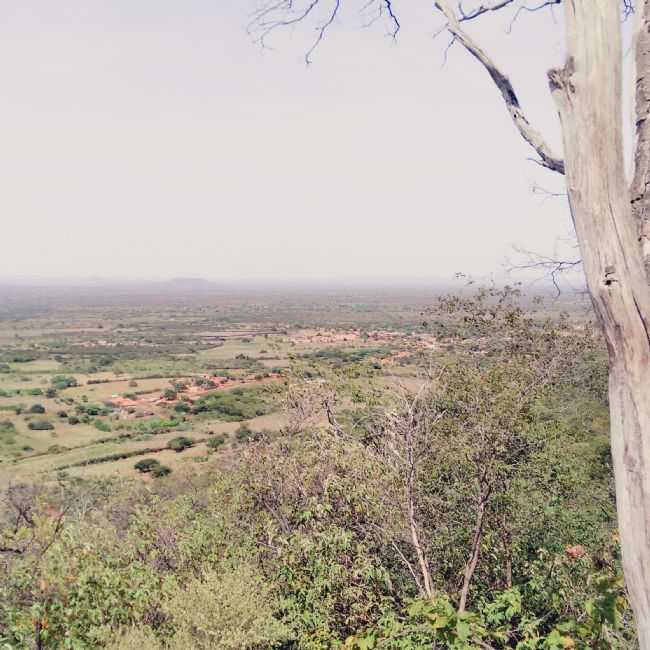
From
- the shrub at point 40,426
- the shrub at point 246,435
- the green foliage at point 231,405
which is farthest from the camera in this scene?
the green foliage at point 231,405

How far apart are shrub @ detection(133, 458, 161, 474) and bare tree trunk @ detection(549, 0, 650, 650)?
114 feet

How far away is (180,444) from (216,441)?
4313 mm

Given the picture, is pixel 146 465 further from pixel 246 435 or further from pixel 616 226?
pixel 616 226

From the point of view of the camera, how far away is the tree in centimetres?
190

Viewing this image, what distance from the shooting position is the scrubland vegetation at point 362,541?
18.3ft

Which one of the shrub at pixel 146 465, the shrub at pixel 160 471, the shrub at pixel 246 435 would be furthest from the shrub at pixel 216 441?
the shrub at pixel 160 471

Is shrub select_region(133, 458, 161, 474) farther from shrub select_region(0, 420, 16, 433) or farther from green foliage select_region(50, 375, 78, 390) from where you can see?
green foliage select_region(50, 375, 78, 390)

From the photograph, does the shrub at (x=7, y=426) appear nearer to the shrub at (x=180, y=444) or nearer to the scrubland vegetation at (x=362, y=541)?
the shrub at (x=180, y=444)

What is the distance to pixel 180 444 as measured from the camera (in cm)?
4112

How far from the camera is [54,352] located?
9512 centimetres

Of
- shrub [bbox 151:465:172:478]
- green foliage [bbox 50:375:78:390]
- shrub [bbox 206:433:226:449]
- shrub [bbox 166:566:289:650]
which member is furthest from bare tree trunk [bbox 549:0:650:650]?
green foliage [bbox 50:375:78:390]

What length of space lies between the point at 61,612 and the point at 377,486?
4.30 metres

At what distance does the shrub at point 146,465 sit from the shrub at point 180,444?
440cm

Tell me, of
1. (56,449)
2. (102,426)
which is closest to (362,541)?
(56,449)
